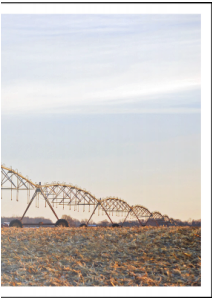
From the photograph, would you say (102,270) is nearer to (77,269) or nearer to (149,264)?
(77,269)

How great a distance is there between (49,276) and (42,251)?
7.68 ft

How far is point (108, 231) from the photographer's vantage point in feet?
62.6

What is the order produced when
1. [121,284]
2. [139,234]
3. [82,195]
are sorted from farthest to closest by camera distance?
[82,195]
[139,234]
[121,284]

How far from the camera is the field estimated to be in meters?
13.7

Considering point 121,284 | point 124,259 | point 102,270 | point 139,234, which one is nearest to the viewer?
point 121,284

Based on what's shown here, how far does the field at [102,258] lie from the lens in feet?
44.9

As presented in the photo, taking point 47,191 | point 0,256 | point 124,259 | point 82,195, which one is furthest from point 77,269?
point 82,195

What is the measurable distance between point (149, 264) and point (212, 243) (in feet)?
8.64

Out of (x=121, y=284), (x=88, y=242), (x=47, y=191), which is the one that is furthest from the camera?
(x=47, y=191)

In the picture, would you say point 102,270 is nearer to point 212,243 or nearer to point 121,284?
point 121,284

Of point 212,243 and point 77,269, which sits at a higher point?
point 212,243

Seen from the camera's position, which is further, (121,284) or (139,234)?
(139,234)

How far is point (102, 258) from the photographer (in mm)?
15344

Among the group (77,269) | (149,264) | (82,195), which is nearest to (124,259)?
(149,264)
